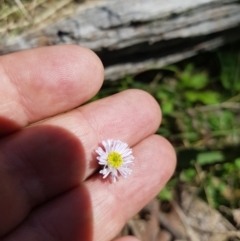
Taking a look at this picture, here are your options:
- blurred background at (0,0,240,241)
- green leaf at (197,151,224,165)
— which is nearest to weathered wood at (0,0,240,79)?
blurred background at (0,0,240,241)

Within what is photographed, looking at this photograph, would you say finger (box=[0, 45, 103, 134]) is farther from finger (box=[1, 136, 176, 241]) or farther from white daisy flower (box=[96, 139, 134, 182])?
finger (box=[1, 136, 176, 241])

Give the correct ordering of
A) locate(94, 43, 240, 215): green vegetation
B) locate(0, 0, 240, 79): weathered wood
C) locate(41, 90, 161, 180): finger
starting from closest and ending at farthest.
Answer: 1. locate(41, 90, 161, 180): finger
2. locate(0, 0, 240, 79): weathered wood
3. locate(94, 43, 240, 215): green vegetation

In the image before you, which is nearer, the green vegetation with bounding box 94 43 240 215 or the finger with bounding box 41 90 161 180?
the finger with bounding box 41 90 161 180

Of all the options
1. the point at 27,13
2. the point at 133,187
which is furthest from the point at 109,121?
the point at 27,13

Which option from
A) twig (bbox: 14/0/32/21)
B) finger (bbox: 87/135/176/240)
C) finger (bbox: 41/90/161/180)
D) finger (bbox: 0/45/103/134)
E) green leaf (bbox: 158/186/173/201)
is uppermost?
twig (bbox: 14/0/32/21)

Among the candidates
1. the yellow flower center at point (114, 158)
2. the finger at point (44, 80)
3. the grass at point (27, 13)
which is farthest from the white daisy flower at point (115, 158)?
the grass at point (27, 13)

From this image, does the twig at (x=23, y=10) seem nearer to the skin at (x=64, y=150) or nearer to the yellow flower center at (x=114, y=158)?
the skin at (x=64, y=150)

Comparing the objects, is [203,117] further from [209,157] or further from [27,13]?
[27,13]

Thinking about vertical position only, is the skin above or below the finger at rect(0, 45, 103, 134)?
below
